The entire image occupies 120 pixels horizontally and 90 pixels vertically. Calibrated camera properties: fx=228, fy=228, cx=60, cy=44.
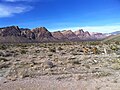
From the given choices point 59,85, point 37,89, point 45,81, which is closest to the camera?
point 37,89

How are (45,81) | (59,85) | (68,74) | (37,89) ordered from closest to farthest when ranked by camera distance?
(37,89) < (59,85) < (45,81) < (68,74)

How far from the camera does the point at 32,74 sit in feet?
51.7

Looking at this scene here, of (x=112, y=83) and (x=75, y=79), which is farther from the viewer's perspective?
(x=75, y=79)

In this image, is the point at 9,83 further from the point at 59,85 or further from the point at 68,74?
the point at 68,74

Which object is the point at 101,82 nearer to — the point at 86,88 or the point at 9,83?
the point at 86,88

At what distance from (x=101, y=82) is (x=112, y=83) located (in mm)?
651

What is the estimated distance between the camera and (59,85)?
1280 centimetres

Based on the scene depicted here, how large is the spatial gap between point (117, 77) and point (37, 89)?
5531 mm

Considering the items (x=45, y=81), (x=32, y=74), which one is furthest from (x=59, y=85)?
(x=32, y=74)

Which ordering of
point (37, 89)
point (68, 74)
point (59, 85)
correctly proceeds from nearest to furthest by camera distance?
point (37, 89)
point (59, 85)
point (68, 74)

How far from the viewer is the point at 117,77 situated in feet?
48.0

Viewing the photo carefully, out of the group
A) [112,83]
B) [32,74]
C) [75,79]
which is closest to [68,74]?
[75,79]

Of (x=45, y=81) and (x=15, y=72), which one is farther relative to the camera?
(x=15, y=72)

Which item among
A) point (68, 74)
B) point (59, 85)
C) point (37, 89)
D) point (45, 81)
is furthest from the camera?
point (68, 74)
